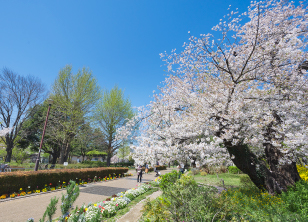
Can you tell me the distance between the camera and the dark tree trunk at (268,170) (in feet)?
21.3

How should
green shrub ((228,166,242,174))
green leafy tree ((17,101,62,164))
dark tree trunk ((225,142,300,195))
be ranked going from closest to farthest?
dark tree trunk ((225,142,300,195))
green leafy tree ((17,101,62,164))
green shrub ((228,166,242,174))

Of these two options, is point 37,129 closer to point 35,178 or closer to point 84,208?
point 35,178

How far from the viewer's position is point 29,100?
1900 cm

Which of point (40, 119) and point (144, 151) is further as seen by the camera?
point (40, 119)

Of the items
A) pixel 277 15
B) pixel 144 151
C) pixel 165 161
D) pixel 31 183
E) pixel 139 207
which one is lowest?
pixel 139 207

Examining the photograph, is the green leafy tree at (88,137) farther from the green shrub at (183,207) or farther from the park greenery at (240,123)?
the green shrub at (183,207)

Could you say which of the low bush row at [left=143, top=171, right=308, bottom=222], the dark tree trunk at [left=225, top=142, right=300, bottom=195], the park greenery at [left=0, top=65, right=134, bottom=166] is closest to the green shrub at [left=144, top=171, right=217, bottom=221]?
the low bush row at [left=143, top=171, right=308, bottom=222]

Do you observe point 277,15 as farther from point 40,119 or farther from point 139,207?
point 40,119

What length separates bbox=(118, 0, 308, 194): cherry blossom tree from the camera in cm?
510

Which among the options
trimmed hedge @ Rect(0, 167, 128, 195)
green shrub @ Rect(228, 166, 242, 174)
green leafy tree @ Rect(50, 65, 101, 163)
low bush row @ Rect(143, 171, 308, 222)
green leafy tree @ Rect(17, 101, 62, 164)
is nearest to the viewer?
low bush row @ Rect(143, 171, 308, 222)

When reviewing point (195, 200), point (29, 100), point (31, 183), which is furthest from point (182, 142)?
point (29, 100)

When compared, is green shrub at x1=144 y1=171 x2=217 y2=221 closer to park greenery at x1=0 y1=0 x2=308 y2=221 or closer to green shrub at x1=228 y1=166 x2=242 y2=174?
park greenery at x1=0 y1=0 x2=308 y2=221

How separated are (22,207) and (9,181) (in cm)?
217

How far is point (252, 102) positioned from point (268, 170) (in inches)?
135
